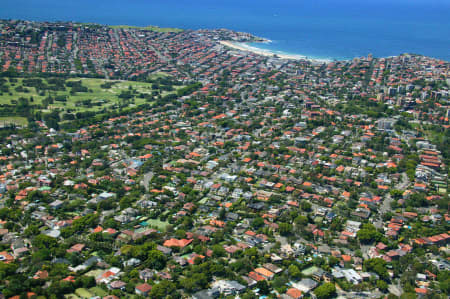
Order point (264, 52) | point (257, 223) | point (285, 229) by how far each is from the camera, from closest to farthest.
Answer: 1. point (285, 229)
2. point (257, 223)
3. point (264, 52)

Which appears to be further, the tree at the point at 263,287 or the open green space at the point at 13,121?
the open green space at the point at 13,121

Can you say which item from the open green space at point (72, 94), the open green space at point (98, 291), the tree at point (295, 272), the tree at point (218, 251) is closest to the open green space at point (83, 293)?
the open green space at point (98, 291)

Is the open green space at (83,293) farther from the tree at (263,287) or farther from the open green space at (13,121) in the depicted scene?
the open green space at (13,121)

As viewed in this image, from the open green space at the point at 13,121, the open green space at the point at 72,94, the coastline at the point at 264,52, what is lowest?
the open green space at the point at 13,121

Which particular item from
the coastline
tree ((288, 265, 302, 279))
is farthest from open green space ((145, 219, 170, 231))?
the coastline

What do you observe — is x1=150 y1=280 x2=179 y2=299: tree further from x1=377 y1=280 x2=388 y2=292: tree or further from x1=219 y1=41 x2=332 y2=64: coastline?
x1=219 y1=41 x2=332 y2=64: coastline

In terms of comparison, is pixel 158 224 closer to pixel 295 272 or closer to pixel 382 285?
pixel 295 272

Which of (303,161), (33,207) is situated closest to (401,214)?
(303,161)

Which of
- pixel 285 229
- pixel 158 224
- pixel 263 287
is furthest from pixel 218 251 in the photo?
pixel 158 224

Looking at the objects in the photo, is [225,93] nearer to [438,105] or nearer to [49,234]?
[438,105]
